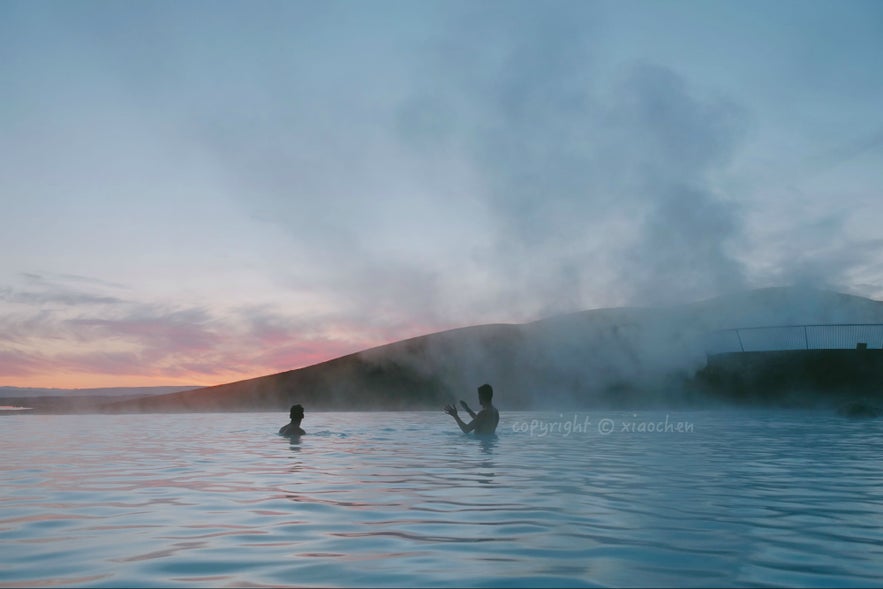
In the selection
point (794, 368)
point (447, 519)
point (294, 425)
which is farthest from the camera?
point (794, 368)

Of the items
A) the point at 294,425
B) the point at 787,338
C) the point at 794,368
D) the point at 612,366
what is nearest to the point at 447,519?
the point at 294,425

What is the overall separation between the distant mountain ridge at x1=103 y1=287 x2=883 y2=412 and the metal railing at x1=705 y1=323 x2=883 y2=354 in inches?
85.0

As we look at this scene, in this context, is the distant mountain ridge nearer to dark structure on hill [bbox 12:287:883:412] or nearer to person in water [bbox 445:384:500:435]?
dark structure on hill [bbox 12:287:883:412]

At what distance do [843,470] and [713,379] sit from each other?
3561 cm

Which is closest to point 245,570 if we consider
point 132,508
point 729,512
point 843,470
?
point 132,508

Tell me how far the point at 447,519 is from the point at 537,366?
57238 millimetres

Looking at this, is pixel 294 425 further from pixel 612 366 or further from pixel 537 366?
pixel 537 366

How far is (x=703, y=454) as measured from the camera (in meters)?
14.8

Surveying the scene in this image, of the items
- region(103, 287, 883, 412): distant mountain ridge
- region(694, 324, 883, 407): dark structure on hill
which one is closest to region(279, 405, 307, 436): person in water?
region(694, 324, 883, 407): dark structure on hill

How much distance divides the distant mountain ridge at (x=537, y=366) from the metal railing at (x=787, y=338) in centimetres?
216

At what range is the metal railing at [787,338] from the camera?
45.9 meters

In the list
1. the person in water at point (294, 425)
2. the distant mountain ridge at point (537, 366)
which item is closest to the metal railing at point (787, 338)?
the distant mountain ridge at point (537, 366)

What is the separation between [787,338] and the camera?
4612 cm

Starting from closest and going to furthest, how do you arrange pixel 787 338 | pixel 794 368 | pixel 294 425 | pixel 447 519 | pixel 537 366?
pixel 447 519 < pixel 294 425 < pixel 794 368 < pixel 787 338 < pixel 537 366
